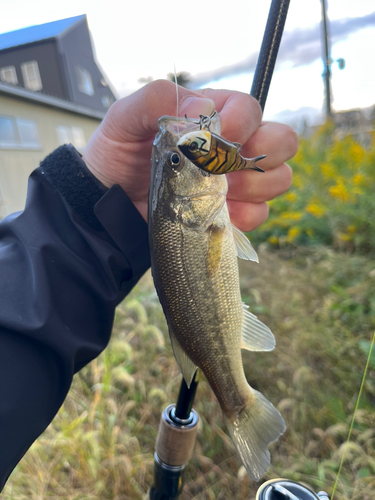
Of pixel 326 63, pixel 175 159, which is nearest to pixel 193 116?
pixel 175 159

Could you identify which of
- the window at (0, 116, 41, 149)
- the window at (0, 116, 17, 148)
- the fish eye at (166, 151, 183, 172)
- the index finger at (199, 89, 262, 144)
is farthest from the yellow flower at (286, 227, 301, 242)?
the window at (0, 116, 41, 149)

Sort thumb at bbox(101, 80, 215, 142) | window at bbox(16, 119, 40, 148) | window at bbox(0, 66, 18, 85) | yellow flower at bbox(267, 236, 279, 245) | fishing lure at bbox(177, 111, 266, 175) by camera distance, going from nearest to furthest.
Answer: fishing lure at bbox(177, 111, 266, 175)
thumb at bbox(101, 80, 215, 142)
window at bbox(0, 66, 18, 85)
yellow flower at bbox(267, 236, 279, 245)
window at bbox(16, 119, 40, 148)

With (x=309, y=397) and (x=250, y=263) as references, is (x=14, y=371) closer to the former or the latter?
(x=309, y=397)

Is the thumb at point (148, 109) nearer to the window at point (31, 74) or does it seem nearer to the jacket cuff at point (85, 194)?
the jacket cuff at point (85, 194)

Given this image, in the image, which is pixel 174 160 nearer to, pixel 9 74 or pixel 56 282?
pixel 56 282

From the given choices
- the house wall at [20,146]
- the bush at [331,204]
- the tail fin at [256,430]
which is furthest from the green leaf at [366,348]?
the house wall at [20,146]

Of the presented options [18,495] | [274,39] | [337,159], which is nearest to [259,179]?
[274,39]

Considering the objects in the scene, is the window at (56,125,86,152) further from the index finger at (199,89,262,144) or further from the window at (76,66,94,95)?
the index finger at (199,89,262,144)

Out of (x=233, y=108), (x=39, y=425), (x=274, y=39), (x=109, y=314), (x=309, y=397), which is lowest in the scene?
(x=309, y=397)
